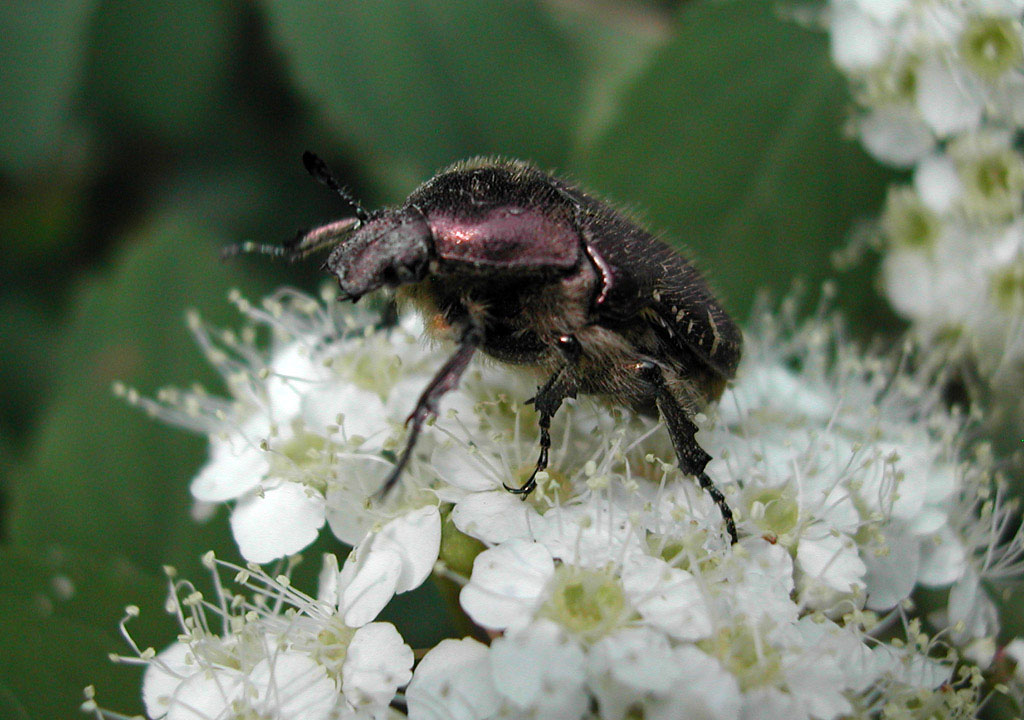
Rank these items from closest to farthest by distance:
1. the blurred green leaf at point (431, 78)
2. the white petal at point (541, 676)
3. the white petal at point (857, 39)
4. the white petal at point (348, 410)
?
the white petal at point (541, 676), the white petal at point (348, 410), the white petal at point (857, 39), the blurred green leaf at point (431, 78)

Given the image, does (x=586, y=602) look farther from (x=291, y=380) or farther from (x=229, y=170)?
(x=229, y=170)

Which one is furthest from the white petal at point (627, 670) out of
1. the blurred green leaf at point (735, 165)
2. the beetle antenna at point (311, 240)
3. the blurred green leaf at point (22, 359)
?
the blurred green leaf at point (22, 359)

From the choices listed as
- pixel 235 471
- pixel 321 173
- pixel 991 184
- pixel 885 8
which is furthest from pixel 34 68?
pixel 991 184

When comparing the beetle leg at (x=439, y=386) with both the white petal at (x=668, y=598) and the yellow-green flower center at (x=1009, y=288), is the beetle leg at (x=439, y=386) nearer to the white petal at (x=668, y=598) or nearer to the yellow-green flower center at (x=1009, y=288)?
the white petal at (x=668, y=598)

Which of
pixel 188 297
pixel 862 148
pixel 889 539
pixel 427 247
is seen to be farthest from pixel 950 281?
pixel 188 297

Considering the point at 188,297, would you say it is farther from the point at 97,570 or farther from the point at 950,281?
the point at 950,281

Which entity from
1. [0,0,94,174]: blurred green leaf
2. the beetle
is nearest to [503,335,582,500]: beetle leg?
the beetle
